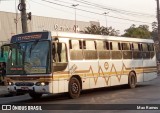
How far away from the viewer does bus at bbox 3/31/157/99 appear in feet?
52.9

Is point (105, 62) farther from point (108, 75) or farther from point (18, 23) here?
point (18, 23)

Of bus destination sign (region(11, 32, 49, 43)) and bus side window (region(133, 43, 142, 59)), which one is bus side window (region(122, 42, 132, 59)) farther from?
bus destination sign (region(11, 32, 49, 43))

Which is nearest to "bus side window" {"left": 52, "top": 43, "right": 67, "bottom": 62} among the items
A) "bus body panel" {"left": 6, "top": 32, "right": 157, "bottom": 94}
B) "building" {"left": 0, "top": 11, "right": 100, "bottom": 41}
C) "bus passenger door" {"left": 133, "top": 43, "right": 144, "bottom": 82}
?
"bus body panel" {"left": 6, "top": 32, "right": 157, "bottom": 94}

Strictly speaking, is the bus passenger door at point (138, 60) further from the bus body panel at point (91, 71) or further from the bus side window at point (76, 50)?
the bus side window at point (76, 50)

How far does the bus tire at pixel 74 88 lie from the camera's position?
17.2m

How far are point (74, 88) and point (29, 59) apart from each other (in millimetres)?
2374

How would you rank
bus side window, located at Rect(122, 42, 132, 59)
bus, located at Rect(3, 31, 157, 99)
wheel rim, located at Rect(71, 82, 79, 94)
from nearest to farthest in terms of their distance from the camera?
bus, located at Rect(3, 31, 157, 99) < wheel rim, located at Rect(71, 82, 79, 94) < bus side window, located at Rect(122, 42, 132, 59)

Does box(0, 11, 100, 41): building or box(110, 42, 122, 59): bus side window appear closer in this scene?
box(110, 42, 122, 59): bus side window

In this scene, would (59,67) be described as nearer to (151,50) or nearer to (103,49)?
(103,49)

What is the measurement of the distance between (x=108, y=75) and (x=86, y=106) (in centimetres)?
629

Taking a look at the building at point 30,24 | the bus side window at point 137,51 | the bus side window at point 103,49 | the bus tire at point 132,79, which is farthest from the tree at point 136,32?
the bus side window at point 103,49

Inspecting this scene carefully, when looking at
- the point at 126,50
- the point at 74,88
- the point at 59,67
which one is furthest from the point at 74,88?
the point at 126,50

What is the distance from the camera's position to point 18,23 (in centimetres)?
5219

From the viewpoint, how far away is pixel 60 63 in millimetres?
16625
